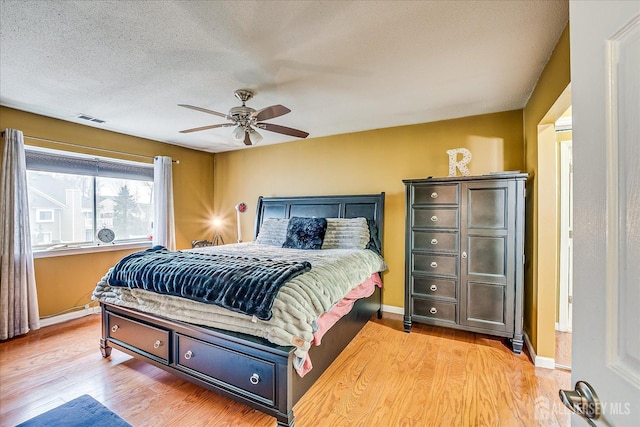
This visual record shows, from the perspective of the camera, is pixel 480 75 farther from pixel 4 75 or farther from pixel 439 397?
pixel 4 75

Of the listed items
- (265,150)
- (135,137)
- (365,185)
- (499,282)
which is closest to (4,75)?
(135,137)

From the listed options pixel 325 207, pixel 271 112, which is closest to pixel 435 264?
pixel 325 207

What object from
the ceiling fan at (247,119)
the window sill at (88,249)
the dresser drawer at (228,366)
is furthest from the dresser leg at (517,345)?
the window sill at (88,249)

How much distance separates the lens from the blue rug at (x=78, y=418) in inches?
46.4

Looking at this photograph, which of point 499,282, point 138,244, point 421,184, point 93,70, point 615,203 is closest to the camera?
point 615,203

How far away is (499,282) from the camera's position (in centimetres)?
270

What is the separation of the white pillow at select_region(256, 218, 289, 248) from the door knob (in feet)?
10.9

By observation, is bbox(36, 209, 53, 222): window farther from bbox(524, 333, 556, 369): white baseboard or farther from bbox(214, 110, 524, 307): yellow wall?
bbox(524, 333, 556, 369): white baseboard

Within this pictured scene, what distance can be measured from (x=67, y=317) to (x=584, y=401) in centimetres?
481

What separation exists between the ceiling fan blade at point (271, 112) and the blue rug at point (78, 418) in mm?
2082

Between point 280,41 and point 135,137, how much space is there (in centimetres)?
341

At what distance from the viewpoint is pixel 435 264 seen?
299 cm

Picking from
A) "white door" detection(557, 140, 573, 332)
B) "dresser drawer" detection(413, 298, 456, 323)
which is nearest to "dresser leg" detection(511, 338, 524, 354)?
"dresser drawer" detection(413, 298, 456, 323)

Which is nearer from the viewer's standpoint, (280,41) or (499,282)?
(280,41)
